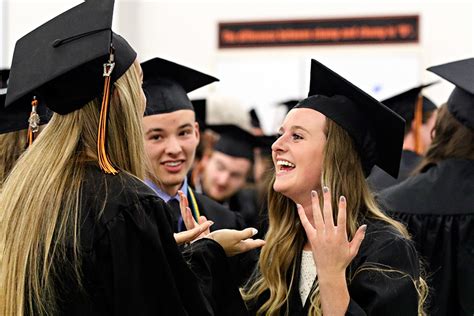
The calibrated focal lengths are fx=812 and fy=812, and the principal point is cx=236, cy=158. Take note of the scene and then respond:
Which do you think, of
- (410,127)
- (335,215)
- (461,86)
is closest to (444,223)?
(461,86)

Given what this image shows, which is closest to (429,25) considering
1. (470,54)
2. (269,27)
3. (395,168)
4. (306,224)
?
(470,54)

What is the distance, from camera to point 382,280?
2641mm

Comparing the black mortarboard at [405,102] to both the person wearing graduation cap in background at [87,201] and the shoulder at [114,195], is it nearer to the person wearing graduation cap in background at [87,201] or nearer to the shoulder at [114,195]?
the person wearing graduation cap in background at [87,201]

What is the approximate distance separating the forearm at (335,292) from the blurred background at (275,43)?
23.7ft

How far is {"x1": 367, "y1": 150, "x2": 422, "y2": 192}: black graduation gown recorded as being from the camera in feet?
14.9

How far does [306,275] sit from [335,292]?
0.39 metres

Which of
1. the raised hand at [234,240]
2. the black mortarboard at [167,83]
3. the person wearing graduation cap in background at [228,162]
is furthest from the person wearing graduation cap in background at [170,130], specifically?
the person wearing graduation cap in background at [228,162]

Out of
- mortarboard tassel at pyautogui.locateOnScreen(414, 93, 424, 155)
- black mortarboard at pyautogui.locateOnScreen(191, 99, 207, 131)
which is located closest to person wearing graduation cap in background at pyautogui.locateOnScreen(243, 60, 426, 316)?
black mortarboard at pyautogui.locateOnScreen(191, 99, 207, 131)

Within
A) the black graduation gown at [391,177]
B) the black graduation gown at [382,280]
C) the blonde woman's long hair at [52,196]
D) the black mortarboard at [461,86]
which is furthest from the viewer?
the black graduation gown at [391,177]

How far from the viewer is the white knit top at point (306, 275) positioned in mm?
2912

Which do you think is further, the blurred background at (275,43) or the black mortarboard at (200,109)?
the blurred background at (275,43)

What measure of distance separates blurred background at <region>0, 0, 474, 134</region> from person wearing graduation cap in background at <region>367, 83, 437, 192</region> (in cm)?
461

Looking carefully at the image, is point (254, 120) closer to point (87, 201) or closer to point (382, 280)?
point (382, 280)

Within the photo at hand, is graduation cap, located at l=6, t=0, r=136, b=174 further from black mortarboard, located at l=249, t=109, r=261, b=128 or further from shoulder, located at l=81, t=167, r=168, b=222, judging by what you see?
black mortarboard, located at l=249, t=109, r=261, b=128
